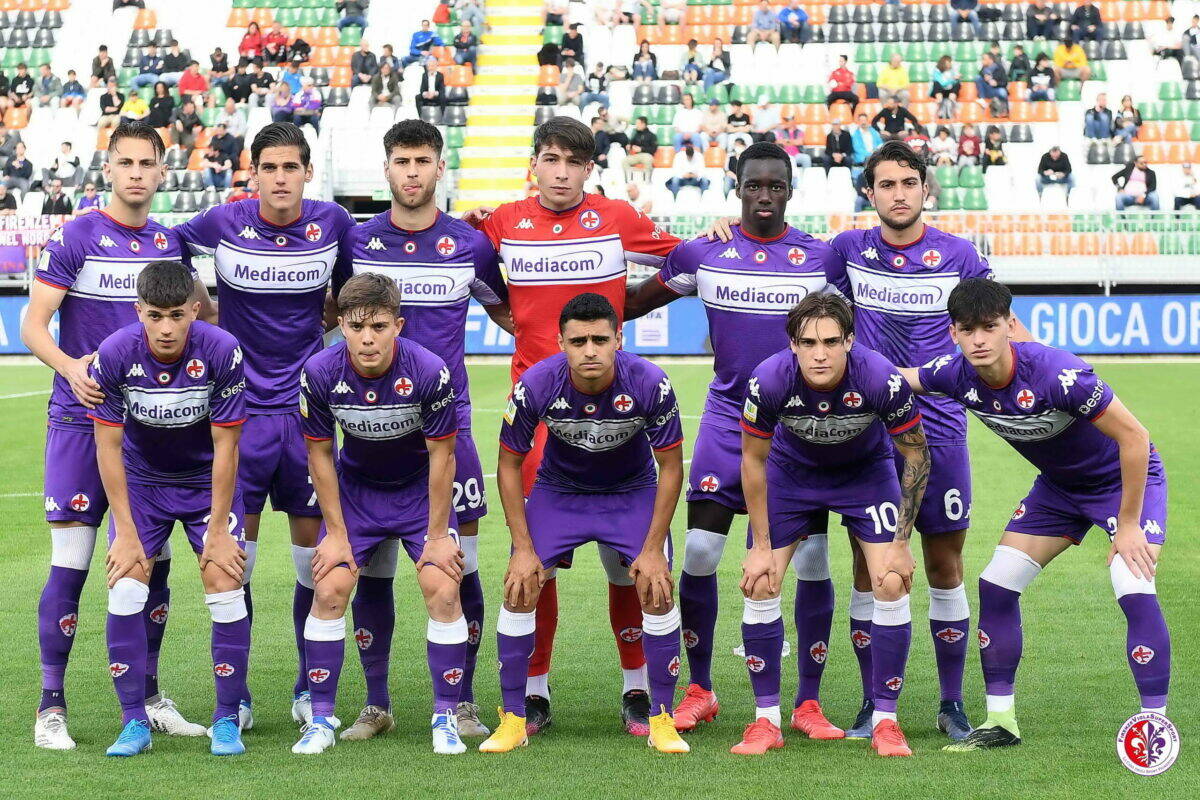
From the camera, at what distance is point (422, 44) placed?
29297 mm

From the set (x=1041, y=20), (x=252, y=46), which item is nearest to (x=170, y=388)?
(x=252, y=46)

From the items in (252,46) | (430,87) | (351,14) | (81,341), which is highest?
(351,14)

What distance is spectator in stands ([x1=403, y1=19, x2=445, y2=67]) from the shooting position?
29.2 meters

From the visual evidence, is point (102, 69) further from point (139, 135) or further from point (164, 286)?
point (164, 286)

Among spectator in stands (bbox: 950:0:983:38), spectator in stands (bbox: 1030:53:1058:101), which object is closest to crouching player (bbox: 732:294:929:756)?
spectator in stands (bbox: 1030:53:1058:101)

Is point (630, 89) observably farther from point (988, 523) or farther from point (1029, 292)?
point (988, 523)

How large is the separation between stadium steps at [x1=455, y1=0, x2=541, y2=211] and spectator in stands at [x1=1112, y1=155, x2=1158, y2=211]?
1029 cm

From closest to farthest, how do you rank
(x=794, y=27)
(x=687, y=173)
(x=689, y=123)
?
(x=687, y=173), (x=689, y=123), (x=794, y=27)

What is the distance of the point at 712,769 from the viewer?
5363 millimetres

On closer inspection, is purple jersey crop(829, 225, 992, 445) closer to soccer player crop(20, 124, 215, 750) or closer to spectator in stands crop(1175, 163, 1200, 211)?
soccer player crop(20, 124, 215, 750)

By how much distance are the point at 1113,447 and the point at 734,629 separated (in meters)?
2.72

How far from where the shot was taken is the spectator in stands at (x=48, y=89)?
97.3 ft

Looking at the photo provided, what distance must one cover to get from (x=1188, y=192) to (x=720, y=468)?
20.6m

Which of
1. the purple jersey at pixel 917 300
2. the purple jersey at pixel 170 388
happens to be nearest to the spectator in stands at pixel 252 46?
the purple jersey at pixel 170 388
